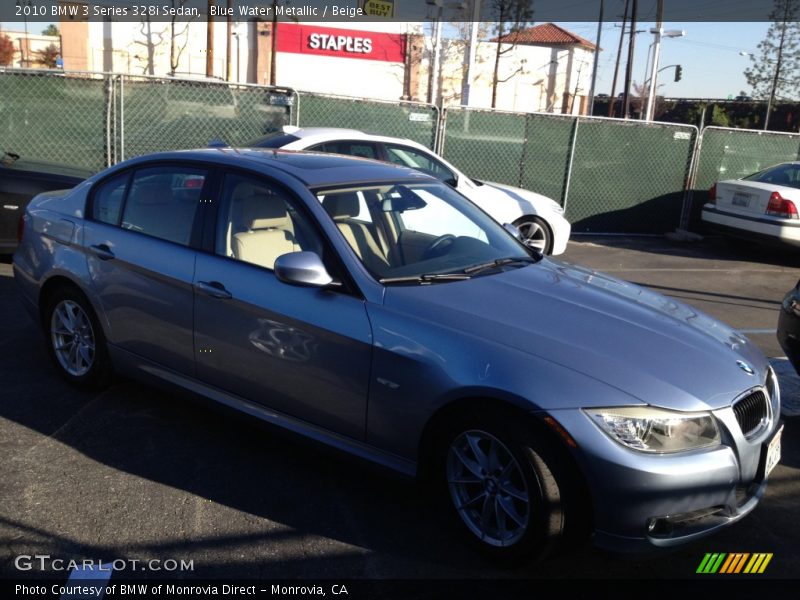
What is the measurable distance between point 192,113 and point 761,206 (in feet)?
27.7

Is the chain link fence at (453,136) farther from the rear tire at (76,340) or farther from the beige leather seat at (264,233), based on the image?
the beige leather seat at (264,233)

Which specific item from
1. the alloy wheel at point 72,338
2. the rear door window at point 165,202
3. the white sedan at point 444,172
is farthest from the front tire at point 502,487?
the white sedan at point 444,172

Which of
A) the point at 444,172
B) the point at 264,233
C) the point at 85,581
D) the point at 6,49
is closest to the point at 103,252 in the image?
the point at 264,233

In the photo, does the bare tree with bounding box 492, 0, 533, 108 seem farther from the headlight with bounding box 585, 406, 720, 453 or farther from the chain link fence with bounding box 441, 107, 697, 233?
the headlight with bounding box 585, 406, 720, 453

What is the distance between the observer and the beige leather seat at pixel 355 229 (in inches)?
153

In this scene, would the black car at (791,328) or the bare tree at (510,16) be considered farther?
the bare tree at (510,16)

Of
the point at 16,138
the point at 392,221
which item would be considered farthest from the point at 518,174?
the point at 392,221

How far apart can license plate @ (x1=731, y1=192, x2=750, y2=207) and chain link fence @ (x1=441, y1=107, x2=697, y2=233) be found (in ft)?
6.49

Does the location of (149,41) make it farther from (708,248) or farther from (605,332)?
(605,332)

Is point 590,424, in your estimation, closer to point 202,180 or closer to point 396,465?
point 396,465

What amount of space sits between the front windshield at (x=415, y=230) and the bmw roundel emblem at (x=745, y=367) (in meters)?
1.33

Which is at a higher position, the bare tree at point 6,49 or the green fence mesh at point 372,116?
the bare tree at point 6,49

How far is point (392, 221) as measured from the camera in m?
4.31

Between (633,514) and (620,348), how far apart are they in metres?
0.71
